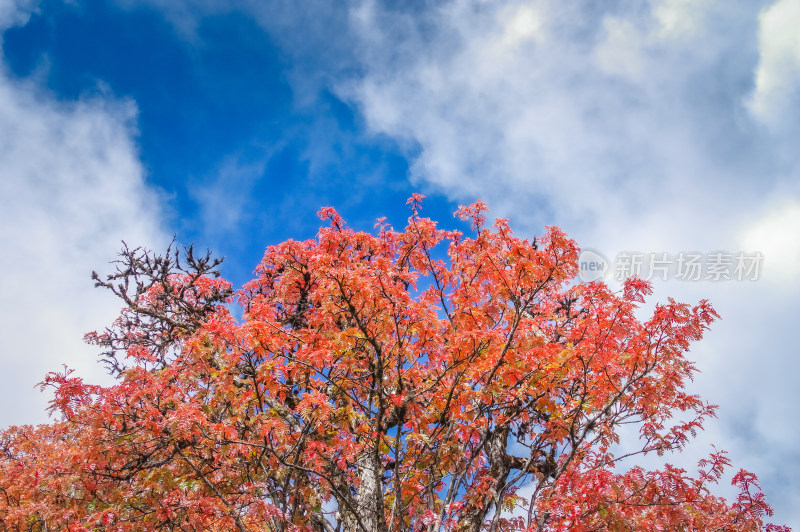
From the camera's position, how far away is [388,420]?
9305mm

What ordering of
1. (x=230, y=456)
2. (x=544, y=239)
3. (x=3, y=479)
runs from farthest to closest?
(x=3, y=479) → (x=544, y=239) → (x=230, y=456)

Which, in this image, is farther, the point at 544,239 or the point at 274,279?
the point at 274,279

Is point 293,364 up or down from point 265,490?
up

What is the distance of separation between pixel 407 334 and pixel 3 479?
1071 cm

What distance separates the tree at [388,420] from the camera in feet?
26.1

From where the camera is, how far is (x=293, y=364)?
8.69 meters

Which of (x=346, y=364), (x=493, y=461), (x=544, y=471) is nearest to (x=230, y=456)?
(x=346, y=364)

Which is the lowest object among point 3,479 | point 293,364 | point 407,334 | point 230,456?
point 3,479

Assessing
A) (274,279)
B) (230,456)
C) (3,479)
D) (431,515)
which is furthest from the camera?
(274,279)

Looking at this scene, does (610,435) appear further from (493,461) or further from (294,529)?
(294,529)

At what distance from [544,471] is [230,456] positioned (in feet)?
19.9

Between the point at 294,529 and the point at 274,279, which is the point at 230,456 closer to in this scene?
the point at 294,529

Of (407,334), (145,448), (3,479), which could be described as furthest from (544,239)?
(3,479)

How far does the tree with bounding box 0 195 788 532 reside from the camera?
7.96 metres
